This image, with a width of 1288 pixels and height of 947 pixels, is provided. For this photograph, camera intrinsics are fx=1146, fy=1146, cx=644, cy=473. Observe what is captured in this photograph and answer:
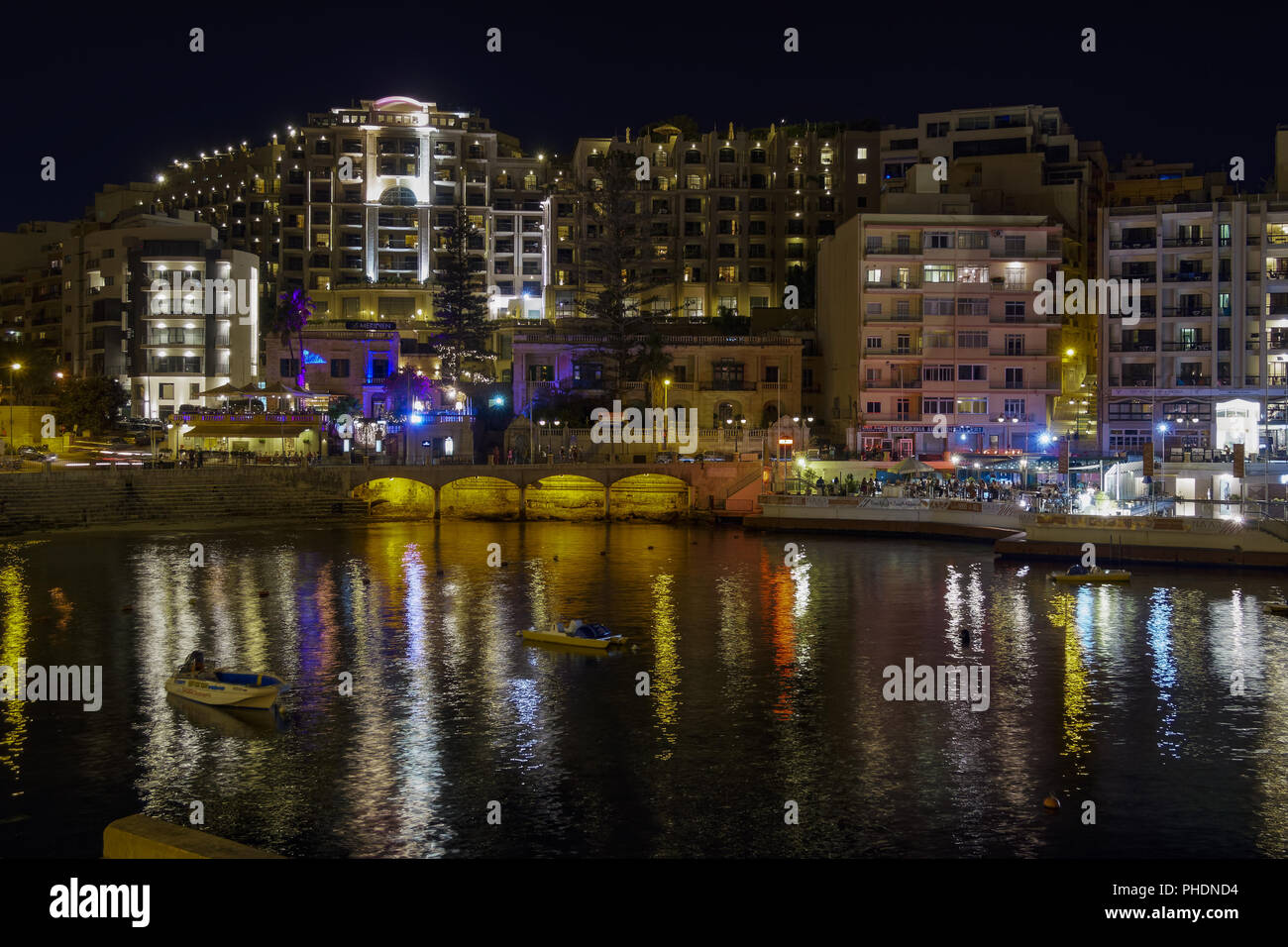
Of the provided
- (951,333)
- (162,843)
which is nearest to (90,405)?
(951,333)

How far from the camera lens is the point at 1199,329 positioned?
90.6 m

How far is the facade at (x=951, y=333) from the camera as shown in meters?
94.1

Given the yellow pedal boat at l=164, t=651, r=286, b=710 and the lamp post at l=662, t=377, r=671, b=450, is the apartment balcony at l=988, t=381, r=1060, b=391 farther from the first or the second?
the yellow pedal boat at l=164, t=651, r=286, b=710

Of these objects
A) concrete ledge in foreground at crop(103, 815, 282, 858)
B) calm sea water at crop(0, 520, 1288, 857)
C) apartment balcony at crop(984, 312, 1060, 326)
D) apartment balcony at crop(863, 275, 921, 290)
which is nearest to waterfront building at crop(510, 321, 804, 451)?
apartment balcony at crop(863, 275, 921, 290)

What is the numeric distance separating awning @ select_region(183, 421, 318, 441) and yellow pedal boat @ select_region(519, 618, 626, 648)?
48.5 m

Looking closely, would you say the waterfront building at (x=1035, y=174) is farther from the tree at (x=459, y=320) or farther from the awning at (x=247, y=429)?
the awning at (x=247, y=429)

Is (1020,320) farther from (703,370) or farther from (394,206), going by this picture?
(394,206)

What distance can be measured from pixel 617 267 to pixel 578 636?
68.0 m

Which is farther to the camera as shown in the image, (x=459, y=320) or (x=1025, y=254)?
(x=459, y=320)

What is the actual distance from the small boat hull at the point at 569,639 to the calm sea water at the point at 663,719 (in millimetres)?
717

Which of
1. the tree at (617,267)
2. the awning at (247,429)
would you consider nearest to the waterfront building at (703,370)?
the tree at (617,267)
